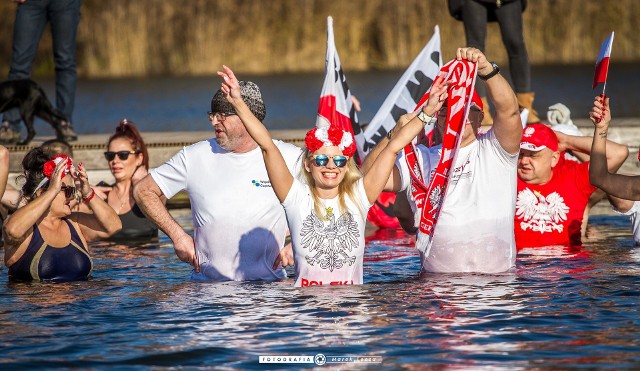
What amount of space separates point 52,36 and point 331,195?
6.81m

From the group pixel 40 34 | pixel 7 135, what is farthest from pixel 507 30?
pixel 7 135

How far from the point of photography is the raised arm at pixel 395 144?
315 inches

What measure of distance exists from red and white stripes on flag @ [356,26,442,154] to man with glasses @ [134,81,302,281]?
139 inches

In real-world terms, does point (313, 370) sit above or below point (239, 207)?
below

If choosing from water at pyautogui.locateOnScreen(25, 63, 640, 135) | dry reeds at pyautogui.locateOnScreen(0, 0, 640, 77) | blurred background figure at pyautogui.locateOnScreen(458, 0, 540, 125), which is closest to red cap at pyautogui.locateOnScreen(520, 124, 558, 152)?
blurred background figure at pyautogui.locateOnScreen(458, 0, 540, 125)

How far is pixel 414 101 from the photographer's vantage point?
12602mm

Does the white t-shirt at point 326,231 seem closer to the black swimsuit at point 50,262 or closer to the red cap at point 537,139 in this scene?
the black swimsuit at point 50,262

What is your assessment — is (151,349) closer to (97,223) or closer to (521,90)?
(97,223)

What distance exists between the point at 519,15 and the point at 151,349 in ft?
24.8

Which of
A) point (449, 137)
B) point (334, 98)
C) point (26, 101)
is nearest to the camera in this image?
point (449, 137)

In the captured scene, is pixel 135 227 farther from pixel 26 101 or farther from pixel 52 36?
pixel 52 36

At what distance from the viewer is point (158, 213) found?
352 inches

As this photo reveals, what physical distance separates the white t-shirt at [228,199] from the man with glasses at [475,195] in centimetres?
87

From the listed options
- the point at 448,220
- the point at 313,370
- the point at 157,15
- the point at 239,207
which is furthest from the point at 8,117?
the point at 157,15
